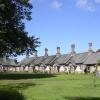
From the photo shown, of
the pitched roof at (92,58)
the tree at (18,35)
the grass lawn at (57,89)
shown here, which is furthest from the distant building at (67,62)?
the grass lawn at (57,89)

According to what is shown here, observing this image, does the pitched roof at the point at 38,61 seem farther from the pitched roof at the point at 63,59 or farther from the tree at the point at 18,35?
the tree at the point at 18,35

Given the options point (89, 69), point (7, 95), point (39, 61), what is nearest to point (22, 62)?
point (39, 61)

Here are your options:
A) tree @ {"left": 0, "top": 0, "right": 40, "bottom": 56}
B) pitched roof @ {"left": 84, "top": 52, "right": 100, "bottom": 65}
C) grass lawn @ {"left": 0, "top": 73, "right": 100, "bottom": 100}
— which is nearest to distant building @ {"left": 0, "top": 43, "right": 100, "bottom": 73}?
pitched roof @ {"left": 84, "top": 52, "right": 100, "bottom": 65}

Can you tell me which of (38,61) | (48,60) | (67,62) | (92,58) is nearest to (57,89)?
(92,58)

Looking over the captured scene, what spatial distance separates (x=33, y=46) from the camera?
64938 mm

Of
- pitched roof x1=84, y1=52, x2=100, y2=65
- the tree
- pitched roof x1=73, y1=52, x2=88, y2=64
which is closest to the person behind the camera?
the tree

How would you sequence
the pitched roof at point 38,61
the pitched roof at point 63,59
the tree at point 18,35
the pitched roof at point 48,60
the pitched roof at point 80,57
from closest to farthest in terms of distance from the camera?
the tree at point 18,35
the pitched roof at point 80,57
the pitched roof at point 63,59
the pitched roof at point 48,60
the pitched roof at point 38,61

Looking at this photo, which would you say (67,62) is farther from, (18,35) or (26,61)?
(18,35)

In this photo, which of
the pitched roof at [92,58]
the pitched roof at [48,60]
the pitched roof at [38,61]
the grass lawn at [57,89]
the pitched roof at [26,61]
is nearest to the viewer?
the grass lawn at [57,89]

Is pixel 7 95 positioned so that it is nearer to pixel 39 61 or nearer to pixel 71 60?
pixel 71 60

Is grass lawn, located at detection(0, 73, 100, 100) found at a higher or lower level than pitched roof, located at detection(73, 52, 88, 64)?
lower

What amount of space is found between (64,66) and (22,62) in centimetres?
4491

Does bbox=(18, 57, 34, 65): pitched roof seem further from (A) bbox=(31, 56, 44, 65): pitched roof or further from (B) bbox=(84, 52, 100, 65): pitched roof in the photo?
(B) bbox=(84, 52, 100, 65): pitched roof

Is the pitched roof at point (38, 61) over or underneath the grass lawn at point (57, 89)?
over
